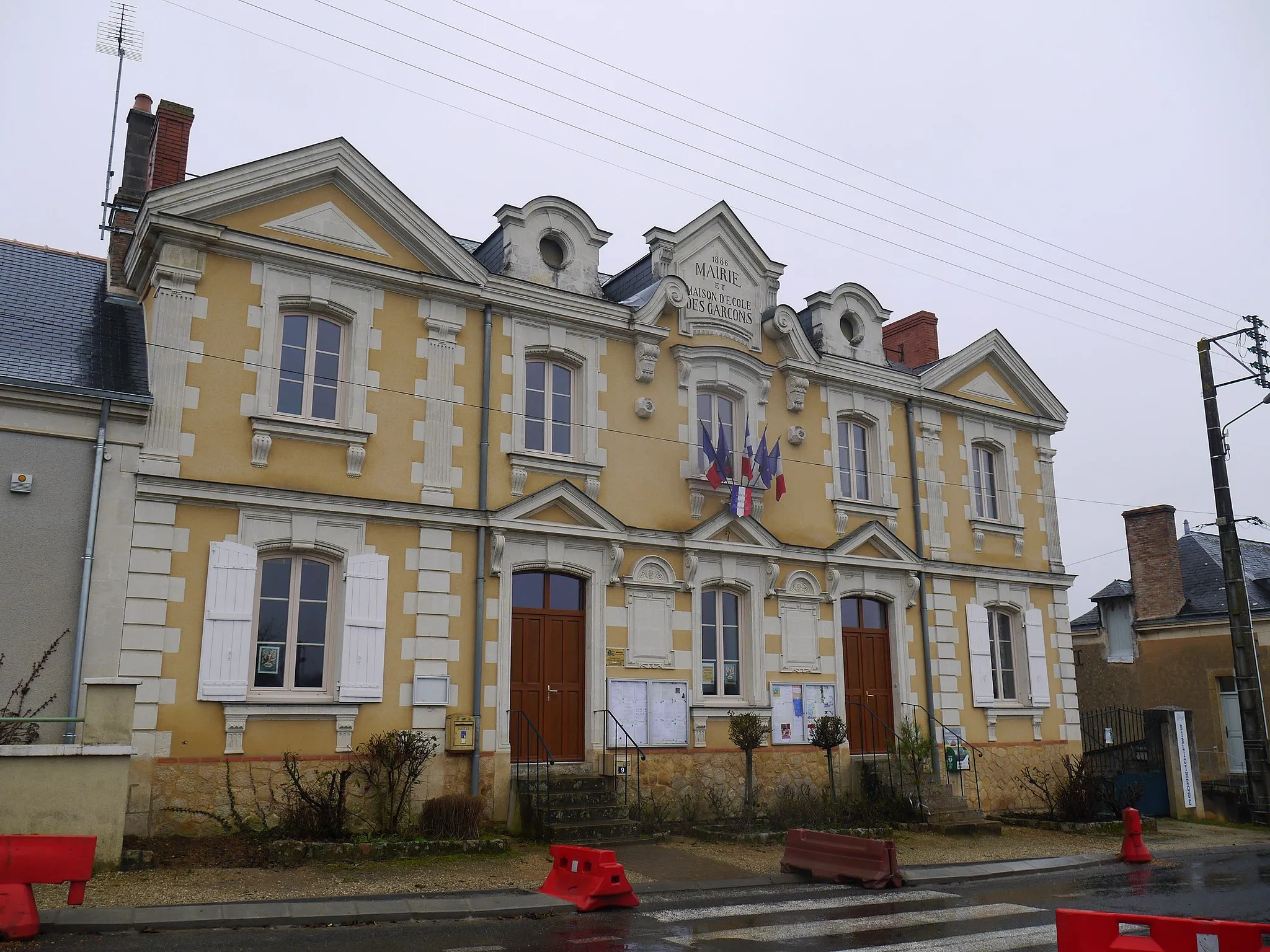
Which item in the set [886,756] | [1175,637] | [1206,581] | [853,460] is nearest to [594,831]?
[886,756]

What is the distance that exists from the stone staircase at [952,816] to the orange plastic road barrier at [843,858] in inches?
185

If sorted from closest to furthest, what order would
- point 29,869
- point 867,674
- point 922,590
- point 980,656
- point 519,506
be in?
1. point 29,869
2. point 519,506
3. point 867,674
4. point 922,590
5. point 980,656

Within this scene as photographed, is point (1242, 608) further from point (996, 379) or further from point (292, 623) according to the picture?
point (292, 623)

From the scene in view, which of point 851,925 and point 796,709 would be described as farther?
point 796,709

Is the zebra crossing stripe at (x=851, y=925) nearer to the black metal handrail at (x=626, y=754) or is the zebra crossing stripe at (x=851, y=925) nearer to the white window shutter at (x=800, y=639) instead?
the black metal handrail at (x=626, y=754)

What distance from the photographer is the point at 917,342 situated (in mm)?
22469

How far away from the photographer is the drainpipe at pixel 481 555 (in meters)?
13.8

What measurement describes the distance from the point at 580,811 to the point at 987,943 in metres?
6.16

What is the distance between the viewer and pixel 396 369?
14.4m

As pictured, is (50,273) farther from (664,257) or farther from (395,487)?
(664,257)

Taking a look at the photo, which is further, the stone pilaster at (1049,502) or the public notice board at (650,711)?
the stone pilaster at (1049,502)

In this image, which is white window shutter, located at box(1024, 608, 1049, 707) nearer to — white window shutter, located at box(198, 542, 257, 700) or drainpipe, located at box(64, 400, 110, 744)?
white window shutter, located at box(198, 542, 257, 700)

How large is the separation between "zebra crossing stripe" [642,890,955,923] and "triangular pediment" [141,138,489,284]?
9.15 meters

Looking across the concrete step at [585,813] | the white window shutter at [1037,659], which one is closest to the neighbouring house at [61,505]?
the concrete step at [585,813]
